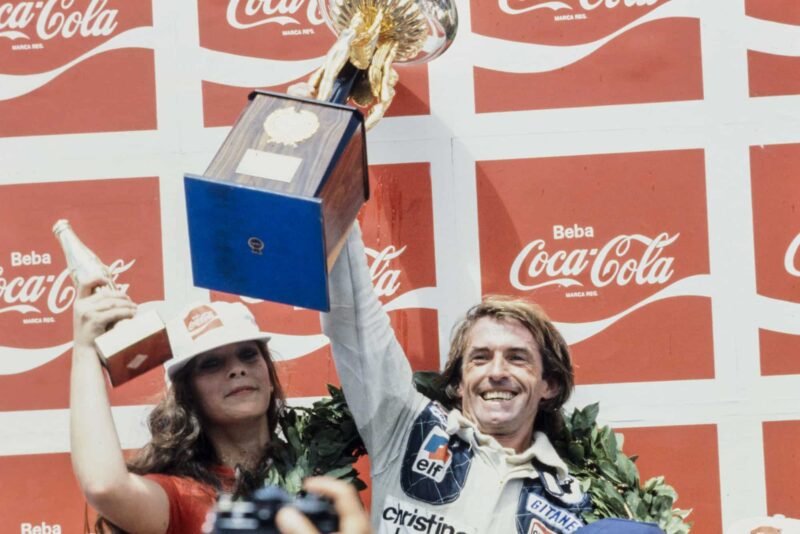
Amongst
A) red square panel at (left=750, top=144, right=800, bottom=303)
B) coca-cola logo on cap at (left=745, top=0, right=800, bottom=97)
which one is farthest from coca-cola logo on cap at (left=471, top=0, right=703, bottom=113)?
red square panel at (left=750, top=144, right=800, bottom=303)

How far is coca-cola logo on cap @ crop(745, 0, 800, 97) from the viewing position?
2.97 meters

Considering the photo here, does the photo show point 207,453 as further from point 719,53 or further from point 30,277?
point 719,53

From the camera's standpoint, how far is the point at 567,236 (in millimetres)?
3010

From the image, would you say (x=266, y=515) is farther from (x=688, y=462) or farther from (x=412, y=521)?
(x=688, y=462)

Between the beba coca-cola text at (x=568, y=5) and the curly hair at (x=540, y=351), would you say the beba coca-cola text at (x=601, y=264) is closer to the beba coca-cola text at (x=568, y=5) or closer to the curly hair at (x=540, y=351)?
the curly hair at (x=540, y=351)

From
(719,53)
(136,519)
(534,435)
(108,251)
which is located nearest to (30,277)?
(108,251)

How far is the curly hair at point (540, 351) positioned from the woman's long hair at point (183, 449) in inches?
20.3

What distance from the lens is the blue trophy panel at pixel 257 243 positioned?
85.9 inches

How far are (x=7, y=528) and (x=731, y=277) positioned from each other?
2116mm

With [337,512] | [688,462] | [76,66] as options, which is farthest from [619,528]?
[76,66]

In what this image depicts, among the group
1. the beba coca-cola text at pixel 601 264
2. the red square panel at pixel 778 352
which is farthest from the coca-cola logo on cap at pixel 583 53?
the red square panel at pixel 778 352

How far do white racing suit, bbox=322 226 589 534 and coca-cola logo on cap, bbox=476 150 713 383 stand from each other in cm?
46

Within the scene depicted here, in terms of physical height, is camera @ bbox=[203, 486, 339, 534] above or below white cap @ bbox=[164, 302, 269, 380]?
below

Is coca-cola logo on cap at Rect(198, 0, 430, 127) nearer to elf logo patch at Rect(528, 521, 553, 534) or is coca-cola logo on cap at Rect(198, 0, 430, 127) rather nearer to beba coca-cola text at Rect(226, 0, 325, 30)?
beba coca-cola text at Rect(226, 0, 325, 30)
